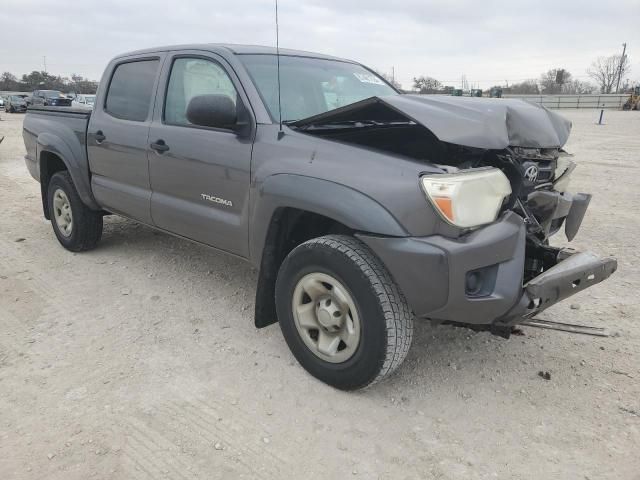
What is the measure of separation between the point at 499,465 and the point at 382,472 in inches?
20.9

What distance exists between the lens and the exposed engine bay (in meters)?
2.49

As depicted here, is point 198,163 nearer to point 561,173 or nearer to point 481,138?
point 481,138

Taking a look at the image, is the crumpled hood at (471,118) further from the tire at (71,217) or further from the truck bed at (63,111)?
the tire at (71,217)

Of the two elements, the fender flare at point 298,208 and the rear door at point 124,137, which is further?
the rear door at point 124,137

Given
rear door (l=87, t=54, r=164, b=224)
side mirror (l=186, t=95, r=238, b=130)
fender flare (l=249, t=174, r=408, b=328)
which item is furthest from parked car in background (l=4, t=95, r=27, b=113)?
fender flare (l=249, t=174, r=408, b=328)

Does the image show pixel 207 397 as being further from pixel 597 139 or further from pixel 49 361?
pixel 597 139

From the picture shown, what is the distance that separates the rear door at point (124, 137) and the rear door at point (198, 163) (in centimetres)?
16

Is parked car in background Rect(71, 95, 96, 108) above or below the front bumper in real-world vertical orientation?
above

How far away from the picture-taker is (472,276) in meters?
2.40

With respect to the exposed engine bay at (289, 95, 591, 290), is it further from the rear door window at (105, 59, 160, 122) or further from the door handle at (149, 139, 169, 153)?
the rear door window at (105, 59, 160, 122)

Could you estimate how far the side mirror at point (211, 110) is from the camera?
2945 mm

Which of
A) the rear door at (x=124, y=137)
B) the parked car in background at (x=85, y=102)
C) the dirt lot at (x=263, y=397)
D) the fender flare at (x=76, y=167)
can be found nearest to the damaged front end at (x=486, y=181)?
the dirt lot at (x=263, y=397)

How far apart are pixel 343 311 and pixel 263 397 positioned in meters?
0.66

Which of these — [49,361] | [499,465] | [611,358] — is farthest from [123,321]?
[611,358]
